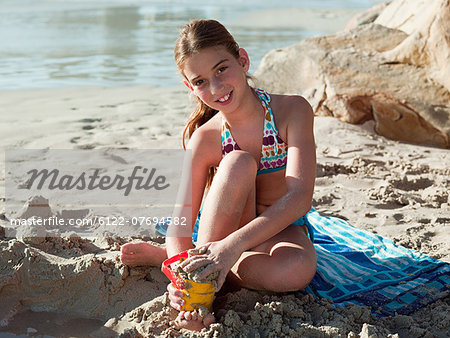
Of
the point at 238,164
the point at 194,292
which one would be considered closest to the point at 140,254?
the point at 194,292

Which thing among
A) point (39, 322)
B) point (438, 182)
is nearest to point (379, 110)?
point (438, 182)

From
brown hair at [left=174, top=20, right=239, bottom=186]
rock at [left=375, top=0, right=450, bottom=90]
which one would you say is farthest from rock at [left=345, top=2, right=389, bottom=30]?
brown hair at [left=174, top=20, right=239, bottom=186]

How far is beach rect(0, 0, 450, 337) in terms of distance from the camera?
6.89 ft

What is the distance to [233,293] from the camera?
2.27 metres

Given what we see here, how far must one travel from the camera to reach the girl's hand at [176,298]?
6.82ft

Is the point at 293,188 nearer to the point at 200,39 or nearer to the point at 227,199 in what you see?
the point at 227,199

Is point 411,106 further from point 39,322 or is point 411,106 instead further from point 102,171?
point 39,322

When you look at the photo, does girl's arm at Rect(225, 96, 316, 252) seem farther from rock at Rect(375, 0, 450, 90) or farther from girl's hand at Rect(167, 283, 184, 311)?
rock at Rect(375, 0, 450, 90)

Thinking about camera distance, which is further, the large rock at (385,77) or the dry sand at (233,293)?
the large rock at (385,77)

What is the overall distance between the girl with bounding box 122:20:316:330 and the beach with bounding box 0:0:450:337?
12cm

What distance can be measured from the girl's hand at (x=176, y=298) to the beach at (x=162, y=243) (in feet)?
0.17

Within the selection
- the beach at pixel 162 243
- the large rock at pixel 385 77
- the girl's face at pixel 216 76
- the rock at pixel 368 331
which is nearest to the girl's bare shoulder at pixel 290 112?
the girl's face at pixel 216 76

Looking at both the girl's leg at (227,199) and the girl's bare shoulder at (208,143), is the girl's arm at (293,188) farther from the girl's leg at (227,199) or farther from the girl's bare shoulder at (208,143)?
the girl's bare shoulder at (208,143)

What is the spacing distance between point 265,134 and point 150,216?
1082 millimetres
